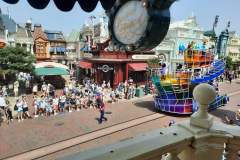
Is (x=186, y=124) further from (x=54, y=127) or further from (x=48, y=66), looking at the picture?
(x=48, y=66)

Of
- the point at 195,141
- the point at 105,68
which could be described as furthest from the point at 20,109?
the point at 195,141

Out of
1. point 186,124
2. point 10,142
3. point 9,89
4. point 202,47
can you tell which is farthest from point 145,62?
point 186,124

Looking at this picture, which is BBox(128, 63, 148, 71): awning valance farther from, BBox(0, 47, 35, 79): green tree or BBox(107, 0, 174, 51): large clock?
BBox(107, 0, 174, 51): large clock

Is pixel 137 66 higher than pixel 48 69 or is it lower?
higher

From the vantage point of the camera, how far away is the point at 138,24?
1915mm

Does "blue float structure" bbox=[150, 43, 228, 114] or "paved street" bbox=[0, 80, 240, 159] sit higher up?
"blue float structure" bbox=[150, 43, 228, 114]

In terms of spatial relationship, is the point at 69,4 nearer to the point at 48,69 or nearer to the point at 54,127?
the point at 54,127

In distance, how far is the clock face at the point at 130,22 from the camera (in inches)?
73.9

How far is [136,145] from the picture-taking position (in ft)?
7.25

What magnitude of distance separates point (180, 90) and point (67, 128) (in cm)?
707

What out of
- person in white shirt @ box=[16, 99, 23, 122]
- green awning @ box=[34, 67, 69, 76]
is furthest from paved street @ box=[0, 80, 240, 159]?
green awning @ box=[34, 67, 69, 76]

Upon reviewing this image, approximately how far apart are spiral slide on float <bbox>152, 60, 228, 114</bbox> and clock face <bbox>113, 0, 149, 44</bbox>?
13.8m

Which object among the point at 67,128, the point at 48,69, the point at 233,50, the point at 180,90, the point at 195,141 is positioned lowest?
the point at 67,128

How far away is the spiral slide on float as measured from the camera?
15.4 metres
